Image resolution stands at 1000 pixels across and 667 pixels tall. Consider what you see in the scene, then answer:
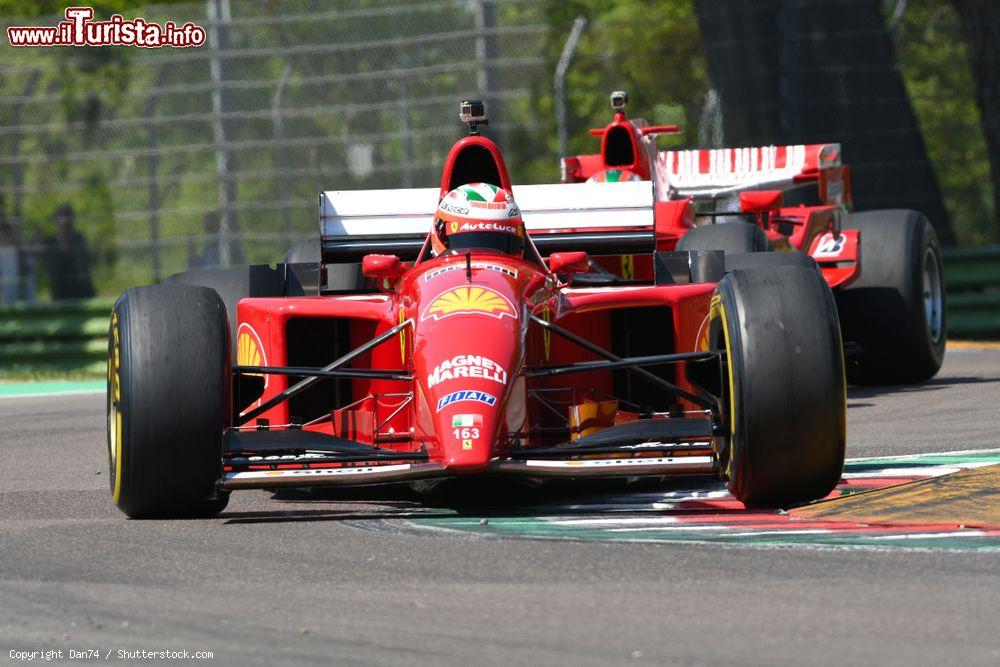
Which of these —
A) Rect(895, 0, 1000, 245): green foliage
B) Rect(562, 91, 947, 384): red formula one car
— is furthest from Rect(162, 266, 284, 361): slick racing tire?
Rect(895, 0, 1000, 245): green foliage

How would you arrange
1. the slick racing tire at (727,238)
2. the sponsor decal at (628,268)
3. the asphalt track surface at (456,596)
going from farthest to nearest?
the slick racing tire at (727,238) → the sponsor decal at (628,268) → the asphalt track surface at (456,596)

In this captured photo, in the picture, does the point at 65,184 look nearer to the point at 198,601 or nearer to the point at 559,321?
the point at 559,321

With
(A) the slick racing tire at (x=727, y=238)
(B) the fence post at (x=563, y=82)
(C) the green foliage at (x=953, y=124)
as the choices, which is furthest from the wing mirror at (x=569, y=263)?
(C) the green foliage at (x=953, y=124)

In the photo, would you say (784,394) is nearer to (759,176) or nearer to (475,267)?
(475,267)

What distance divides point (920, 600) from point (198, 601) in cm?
199

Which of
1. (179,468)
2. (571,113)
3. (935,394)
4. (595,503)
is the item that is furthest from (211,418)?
(571,113)

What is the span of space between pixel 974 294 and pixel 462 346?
1006cm

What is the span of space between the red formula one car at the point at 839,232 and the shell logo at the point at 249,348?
12.9 ft

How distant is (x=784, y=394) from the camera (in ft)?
21.2

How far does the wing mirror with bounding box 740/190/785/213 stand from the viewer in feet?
41.6

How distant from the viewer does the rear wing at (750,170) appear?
13594 millimetres

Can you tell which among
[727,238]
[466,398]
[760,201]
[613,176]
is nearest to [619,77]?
[613,176]

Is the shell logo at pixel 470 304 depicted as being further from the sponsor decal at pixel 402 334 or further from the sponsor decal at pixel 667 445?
the sponsor decal at pixel 667 445

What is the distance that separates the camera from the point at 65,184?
1655cm
